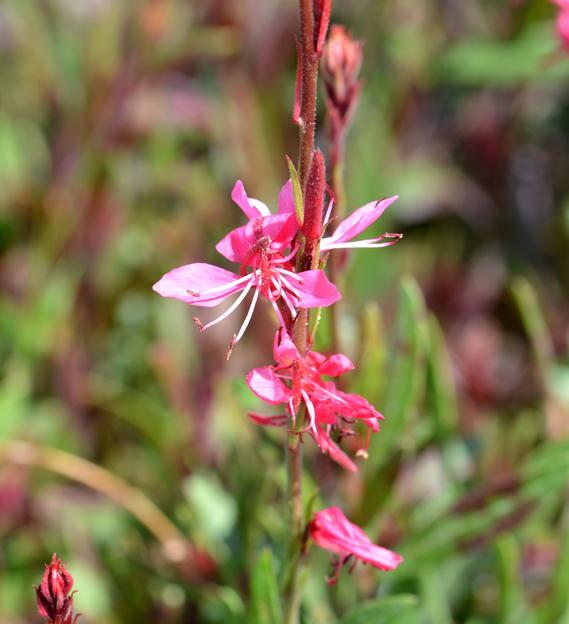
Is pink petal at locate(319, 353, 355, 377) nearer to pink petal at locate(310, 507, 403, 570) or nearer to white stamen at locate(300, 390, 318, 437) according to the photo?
white stamen at locate(300, 390, 318, 437)

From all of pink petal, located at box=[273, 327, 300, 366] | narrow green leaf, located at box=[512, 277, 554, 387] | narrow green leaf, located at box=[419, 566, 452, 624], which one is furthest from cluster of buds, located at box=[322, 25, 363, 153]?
narrow green leaf, located at box=[419, 566, 452, 624]

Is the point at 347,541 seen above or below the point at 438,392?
above

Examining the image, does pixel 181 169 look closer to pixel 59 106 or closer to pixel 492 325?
pixel 59 106

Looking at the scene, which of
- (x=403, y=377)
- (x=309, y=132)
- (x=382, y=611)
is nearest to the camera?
(x=309, y=132)

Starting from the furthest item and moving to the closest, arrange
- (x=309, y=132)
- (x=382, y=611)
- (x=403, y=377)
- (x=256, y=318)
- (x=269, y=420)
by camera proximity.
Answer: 1. (x=256, y=318)
2. (x=403, y=377)
3. (x=382, y=611)
4. (x=269, y=420)
5. (x=309, y=132)

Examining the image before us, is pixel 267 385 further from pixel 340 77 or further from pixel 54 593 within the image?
pixel 340 77

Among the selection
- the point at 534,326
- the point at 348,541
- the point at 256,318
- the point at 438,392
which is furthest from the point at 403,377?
the point at 256,318

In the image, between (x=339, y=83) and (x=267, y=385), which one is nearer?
(x=267, y=385)

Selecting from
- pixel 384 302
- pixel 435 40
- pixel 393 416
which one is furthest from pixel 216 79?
pixel 393 416

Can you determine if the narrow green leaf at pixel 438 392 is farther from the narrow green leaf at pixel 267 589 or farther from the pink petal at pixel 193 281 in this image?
the pink petal at pixel 193 281
